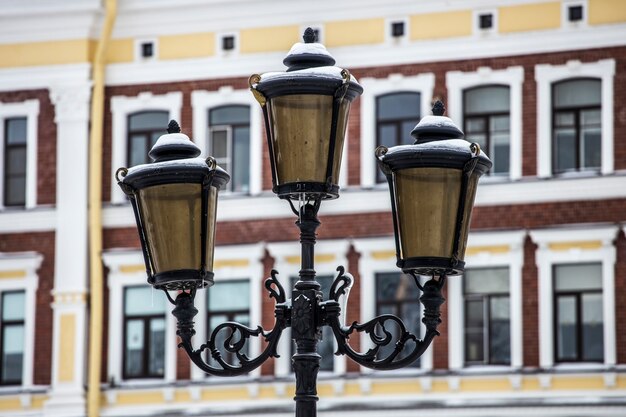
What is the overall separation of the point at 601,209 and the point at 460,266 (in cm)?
1526

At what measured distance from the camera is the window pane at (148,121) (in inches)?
953

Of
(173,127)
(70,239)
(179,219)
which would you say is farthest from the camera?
(70,239)

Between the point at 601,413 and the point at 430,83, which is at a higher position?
the point at 430,83

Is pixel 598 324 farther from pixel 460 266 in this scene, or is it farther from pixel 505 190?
pixel 460 266

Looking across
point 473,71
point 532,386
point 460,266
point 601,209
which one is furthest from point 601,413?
point 460,266

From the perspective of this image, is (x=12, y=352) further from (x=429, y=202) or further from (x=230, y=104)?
(x=429, y=202)

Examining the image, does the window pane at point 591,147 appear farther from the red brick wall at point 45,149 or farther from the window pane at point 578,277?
the red brick wall at point 45,149

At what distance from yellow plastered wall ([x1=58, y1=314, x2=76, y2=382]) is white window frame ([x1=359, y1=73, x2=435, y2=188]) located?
4.19 m

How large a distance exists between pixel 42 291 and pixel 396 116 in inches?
204

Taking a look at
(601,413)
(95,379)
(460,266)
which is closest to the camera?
(460,266)

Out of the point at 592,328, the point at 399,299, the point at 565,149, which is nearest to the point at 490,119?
the point at 565,149

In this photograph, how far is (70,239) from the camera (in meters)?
24.4

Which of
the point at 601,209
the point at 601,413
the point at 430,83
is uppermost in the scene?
the point at 430,83

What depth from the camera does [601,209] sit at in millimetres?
22422
